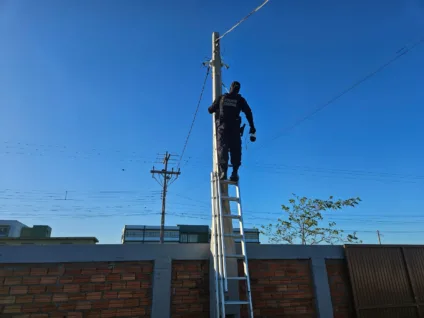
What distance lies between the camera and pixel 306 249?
464 cm

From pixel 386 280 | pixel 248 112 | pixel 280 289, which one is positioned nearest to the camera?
pixel 280 289

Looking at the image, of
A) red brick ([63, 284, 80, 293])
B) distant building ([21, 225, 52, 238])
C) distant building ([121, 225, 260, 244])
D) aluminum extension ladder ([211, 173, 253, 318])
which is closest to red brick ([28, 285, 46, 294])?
red brick ([63, 284, 80, 293])

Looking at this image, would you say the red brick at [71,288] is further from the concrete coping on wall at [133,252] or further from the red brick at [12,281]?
the red brick at [12,281]

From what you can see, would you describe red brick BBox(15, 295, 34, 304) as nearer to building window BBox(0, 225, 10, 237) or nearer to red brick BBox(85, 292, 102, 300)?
red brick BBox(85, 292, 102, 300)

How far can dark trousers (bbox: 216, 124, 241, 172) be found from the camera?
14.2ft

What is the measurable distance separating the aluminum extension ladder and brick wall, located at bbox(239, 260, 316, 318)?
0.26m

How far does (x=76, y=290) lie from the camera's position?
144 inches

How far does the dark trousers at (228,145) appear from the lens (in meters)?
4.33

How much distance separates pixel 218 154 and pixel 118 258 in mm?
2089

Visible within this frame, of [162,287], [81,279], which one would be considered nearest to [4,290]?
[81,279]

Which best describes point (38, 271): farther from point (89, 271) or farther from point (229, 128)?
point (229, 128)

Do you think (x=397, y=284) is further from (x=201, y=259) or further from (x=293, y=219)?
(x=293, y=219)

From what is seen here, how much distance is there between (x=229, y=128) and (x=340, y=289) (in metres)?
3.19

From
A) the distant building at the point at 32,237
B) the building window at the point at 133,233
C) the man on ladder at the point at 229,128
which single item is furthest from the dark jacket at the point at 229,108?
the building window at the point at 133,233
